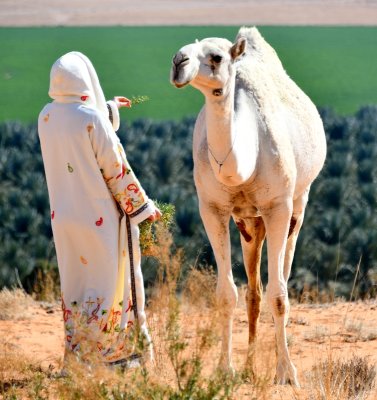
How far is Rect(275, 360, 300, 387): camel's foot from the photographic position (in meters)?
8.26

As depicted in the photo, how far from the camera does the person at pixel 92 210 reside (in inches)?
308

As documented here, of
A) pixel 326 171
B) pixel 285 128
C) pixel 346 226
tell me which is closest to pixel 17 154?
pixel 326 171

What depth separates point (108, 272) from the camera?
26.2 feet

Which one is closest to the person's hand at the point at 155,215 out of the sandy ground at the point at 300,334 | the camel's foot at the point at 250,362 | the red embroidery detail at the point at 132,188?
the red embroidery detail at the point at 132,188

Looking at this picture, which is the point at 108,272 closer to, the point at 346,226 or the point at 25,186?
the point at 346,226

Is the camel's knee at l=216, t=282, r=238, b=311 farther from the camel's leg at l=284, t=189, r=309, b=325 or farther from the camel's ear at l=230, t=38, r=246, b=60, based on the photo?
the camel's ear at l=230, t=38, r=246, b=60

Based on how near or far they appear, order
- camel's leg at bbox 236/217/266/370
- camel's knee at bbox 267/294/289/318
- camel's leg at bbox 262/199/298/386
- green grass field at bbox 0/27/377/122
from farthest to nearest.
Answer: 1. green grass field at bbox 0/27/377/122
2. camel's leg at bbox 236/217/266/370
3. camel's knee at bbox 267/294/289/318
4. camel's leg at bbox 262/199/298/386

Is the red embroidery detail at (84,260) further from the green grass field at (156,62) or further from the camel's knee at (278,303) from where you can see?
the green grass field at (156,62)

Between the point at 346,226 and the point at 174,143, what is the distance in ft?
31.5

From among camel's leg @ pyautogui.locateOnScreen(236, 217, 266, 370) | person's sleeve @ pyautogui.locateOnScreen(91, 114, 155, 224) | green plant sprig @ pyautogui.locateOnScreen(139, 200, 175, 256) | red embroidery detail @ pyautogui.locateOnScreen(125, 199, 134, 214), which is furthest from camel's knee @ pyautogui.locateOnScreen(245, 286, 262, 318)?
red embroidery detail @ pyautogui.locateOnScreen(125, 199, 134, 214)

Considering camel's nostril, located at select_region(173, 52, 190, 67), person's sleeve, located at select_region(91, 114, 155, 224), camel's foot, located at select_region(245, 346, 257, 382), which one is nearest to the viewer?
camel's foot, located at select_region(245, 346, 257, 382)

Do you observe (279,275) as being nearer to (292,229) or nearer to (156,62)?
(292,229)

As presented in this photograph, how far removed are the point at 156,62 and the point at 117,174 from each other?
36.6m
